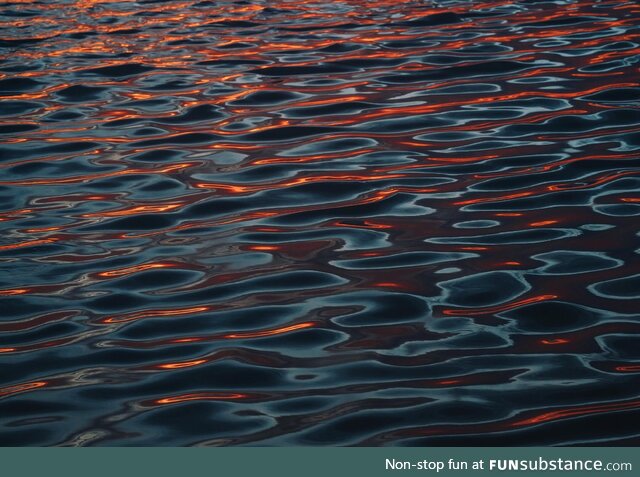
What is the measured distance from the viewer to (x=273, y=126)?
20.4ft

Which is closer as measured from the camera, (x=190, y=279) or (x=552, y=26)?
(x=190, y=279)

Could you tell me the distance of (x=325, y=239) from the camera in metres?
4.69

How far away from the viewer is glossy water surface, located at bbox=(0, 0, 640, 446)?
3.47 m

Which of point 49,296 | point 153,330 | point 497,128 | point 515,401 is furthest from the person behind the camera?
point 497,128

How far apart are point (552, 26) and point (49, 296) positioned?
512 centimetres

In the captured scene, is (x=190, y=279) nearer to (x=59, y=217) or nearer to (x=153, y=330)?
(x=153, y=330)

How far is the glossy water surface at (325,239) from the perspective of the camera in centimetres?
347

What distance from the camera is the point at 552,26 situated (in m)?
8.17

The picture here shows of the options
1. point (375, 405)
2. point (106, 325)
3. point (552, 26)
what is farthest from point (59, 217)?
point (552, 26)

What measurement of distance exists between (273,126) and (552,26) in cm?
295

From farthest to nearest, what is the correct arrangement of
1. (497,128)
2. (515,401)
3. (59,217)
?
(497,128) < (59,217) < (515,401)
